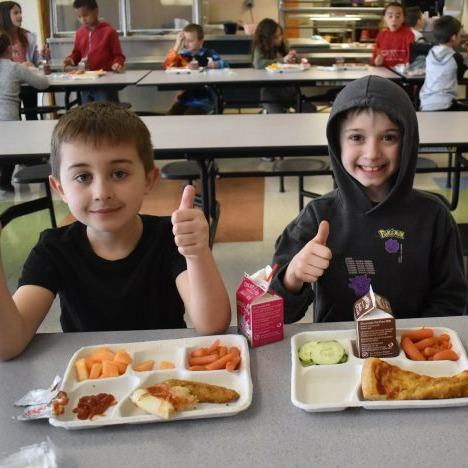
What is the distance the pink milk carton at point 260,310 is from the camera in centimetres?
99

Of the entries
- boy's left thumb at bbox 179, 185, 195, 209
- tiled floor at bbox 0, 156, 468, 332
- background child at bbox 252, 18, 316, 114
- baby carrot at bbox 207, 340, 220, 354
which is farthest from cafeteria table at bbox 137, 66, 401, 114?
baby carrot at bbox 207, 340, 220, 354

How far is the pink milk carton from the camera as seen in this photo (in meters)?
0.99

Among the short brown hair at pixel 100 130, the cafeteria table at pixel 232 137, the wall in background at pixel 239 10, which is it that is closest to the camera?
the short brown hair at pixel 100 130

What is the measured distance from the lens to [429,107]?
4.19 meters

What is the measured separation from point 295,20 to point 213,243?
559 centimetres

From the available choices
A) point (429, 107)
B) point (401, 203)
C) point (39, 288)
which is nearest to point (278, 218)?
point (429, 107)

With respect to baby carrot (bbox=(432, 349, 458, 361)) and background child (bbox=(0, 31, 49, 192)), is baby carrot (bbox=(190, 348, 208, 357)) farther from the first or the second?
background child (bbox=(0, 31, 49, 192))

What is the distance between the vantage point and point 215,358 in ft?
3.16

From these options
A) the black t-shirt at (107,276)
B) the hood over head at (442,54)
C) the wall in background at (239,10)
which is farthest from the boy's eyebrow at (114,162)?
the wall in background at (239,10)

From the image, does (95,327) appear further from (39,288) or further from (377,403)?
(377,403)

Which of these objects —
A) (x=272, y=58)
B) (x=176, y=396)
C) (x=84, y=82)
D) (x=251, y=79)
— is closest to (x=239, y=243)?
(x=251, y=79)

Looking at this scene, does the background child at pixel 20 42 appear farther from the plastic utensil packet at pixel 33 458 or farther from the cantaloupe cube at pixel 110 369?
the plastic utensil packet at pixel 33 458

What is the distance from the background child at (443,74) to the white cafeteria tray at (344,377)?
11.7ft

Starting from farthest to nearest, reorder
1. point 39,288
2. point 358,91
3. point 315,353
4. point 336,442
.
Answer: point 358,91 → point 39,288 → point 315,353 → point 336,442
